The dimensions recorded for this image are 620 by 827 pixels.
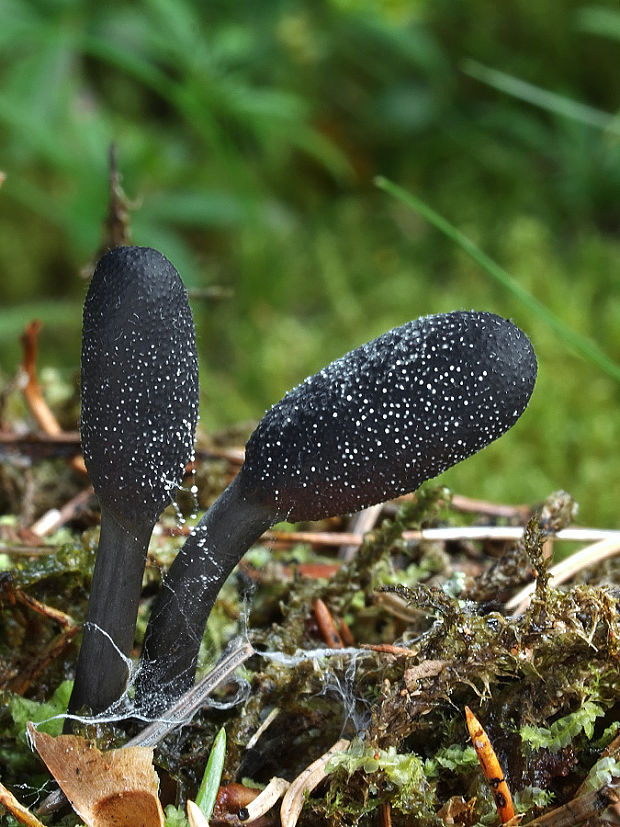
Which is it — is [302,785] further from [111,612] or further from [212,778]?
[111,612]

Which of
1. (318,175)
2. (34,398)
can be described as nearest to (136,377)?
(34,398)

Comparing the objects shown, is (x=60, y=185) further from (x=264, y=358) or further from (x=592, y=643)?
(x=592, y=643)

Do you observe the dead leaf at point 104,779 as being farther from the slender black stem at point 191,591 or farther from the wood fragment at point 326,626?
the wood fragment at point 326,626

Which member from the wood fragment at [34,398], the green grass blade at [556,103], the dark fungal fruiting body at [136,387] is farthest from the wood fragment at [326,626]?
the green grass blade at [556,103]

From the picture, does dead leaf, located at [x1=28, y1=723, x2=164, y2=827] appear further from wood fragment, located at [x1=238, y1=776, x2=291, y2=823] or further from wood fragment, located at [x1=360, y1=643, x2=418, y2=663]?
wood fragment, located at [x1=360, y1=643, x2=418, y2=663]

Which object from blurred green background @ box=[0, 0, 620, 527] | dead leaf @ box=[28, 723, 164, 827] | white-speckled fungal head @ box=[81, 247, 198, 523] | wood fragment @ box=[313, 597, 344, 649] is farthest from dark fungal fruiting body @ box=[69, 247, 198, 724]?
blurred green background @ box=[0, 0, 620, 527]

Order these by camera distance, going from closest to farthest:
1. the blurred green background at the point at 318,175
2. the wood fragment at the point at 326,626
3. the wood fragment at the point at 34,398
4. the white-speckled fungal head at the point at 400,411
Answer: the white-speckled fungal head at the point at 400,411 < the wood fragment at the point at 326,626 < the wood fragment at the point at 34,398 < the blurred green background at the point at 318,175

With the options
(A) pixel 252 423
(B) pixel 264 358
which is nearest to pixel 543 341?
(B) pixel 264 358

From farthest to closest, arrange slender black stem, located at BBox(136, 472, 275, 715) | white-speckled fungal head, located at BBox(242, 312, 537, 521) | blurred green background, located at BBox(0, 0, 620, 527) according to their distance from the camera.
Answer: blurred green background, located at BBox(0, 0, 620, 527)
slender black stem, located at BBox(136, 472, 275, 715)
white-speckled fungal head, located at BBox(242, 312, 537, 521)
